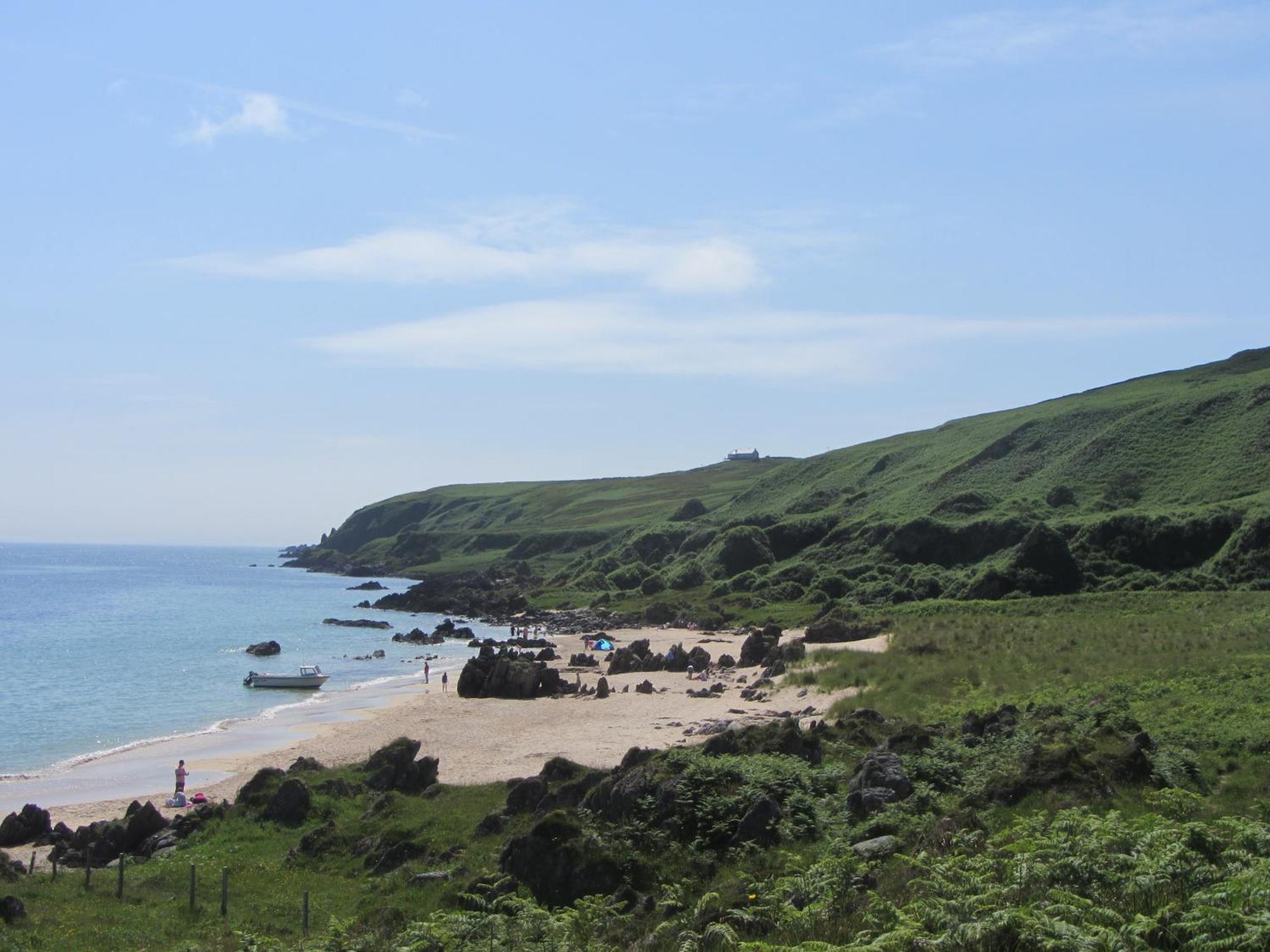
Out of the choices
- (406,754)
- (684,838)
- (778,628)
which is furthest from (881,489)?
(684,838)

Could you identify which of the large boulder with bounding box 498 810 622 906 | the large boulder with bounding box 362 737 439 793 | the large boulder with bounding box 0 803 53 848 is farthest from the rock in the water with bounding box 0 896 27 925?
the large boulder with bounding box 362 737 439 793

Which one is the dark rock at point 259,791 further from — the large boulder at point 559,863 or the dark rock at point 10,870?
the large boulder at point 559,863

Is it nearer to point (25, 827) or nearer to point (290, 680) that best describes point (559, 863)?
point (25, 827)

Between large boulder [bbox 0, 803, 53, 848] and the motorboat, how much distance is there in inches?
1368

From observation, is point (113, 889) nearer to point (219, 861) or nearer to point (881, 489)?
point (219, 861)

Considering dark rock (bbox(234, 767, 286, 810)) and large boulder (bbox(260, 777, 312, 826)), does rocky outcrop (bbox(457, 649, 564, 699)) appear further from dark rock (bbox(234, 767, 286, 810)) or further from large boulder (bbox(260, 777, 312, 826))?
large boulder (bbox(260, 777, 312, 826))

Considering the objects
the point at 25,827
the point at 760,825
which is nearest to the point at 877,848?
the point at 760,825

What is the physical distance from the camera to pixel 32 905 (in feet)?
66.4

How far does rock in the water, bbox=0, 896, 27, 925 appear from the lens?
18727 millimetres

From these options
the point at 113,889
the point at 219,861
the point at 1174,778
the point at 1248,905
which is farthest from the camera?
the point at 219,861

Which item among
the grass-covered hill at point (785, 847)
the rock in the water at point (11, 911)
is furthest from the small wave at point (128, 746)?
the rock in the water at point (11, 911)

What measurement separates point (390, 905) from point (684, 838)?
5340mm

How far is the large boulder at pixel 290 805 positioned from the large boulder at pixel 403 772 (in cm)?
233

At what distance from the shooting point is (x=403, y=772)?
98.7 feet
